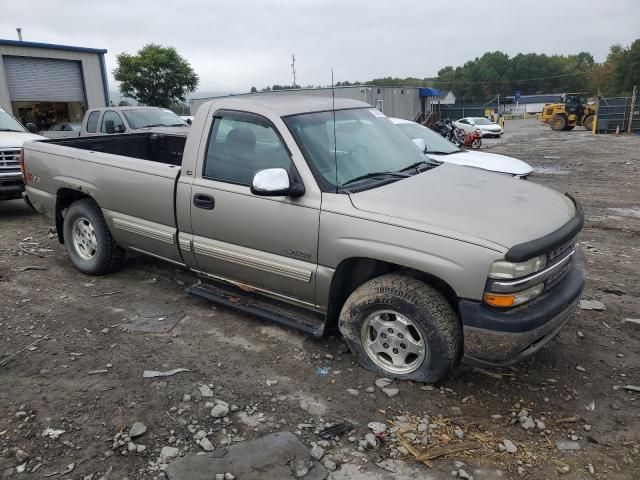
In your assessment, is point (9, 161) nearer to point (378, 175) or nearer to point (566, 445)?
point (378, 175)

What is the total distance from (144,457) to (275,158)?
7.09 feet

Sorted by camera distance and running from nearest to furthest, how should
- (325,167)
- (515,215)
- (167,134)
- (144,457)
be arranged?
(144,457), (515,215), (325,167), (167,134)

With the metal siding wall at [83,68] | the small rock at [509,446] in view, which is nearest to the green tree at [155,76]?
the metal siding wall at [83,68]

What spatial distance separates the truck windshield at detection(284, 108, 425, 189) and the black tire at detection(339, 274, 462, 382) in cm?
80

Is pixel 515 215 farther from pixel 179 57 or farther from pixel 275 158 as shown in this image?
pixel 179 57

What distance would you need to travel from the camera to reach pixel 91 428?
120 inches

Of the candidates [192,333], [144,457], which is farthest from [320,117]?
[144,457]

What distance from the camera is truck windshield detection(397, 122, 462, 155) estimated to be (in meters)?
8.35

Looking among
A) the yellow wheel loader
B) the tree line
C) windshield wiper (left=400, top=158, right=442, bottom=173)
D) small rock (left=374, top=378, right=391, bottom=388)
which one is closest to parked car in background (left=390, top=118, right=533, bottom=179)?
windshield wiper (left=400, top=158, right=442, bottom=173)

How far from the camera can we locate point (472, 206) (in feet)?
10.8

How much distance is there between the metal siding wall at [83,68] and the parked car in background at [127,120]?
11179 mm

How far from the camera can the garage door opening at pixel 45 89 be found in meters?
20.7

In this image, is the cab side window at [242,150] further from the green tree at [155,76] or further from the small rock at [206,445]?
the green tree at [155,76]

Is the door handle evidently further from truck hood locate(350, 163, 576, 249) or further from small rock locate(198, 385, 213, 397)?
small rock locate(198, 385, 213, 397)
